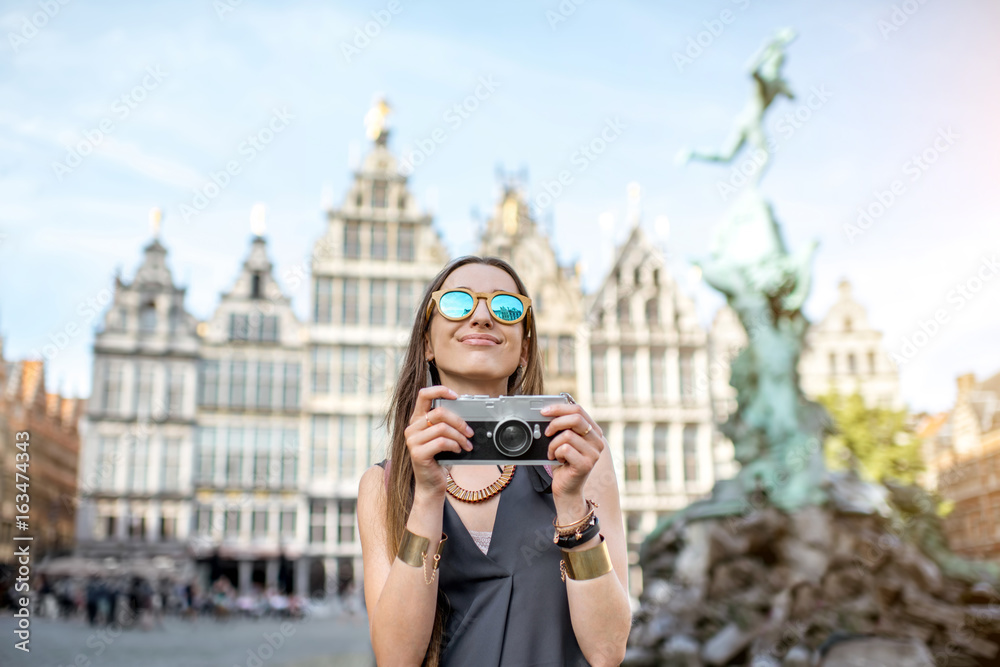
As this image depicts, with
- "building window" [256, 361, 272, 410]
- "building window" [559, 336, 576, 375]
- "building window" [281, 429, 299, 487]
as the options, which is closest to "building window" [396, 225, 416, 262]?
"building window" [256, 361, 272, 410]

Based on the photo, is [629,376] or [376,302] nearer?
[376,302]

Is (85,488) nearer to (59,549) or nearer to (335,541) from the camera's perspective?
(59,549)

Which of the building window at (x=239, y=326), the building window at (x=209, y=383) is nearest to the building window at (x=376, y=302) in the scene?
the building window at (x=239, y=326)

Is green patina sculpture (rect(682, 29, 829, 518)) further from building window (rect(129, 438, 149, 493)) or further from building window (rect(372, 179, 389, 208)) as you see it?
building window (rect(129, 438, 149, 493))

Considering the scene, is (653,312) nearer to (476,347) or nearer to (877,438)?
(877,438)

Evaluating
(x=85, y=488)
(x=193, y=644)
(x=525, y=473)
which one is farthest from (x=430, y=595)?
(x=85, y=488)

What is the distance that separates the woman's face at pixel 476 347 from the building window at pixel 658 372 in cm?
3127

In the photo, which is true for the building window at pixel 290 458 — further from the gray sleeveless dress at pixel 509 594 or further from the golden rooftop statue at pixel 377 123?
the gray sleeveless dress at pixel 509 594

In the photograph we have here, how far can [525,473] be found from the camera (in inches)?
77.9

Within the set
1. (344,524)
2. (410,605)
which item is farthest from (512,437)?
(344,524)

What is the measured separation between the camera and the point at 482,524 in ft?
6.31

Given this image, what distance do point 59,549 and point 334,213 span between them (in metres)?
14.8

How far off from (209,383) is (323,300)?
16.5 feet

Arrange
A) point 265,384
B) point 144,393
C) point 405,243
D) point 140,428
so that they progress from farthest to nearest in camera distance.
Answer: point 405,243
point 265,384
point 144,393
point 140,428
